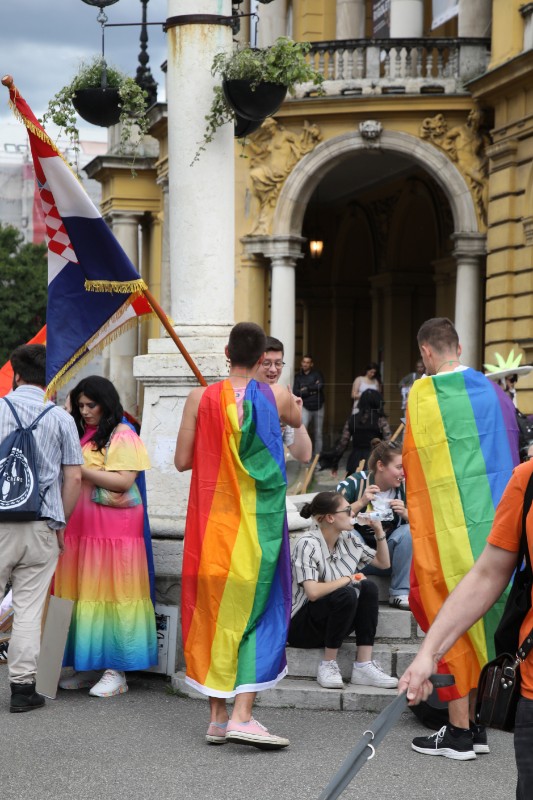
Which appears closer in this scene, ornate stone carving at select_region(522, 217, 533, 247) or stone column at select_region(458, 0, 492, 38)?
ornate stone carving at select_region(522, 217, 533, 247)

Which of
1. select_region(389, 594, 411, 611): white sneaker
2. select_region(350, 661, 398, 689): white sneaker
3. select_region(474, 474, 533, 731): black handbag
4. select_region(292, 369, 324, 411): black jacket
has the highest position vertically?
select_region(292, 369, 324, 411): black jacket

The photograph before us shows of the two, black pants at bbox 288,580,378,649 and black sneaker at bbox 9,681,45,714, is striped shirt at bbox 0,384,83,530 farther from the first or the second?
black pants at bbox 288,580,378,649

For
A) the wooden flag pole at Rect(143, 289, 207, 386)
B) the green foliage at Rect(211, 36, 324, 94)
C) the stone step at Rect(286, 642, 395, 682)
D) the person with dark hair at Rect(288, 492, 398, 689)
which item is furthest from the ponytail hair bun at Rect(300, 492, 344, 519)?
the green foliage at Rect(211, 36, 324, 94)

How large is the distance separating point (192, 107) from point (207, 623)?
3370 millimetres

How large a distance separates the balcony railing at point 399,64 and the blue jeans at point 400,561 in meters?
15.4

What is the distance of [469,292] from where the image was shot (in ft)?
72.0

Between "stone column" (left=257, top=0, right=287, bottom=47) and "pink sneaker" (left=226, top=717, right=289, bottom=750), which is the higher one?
"stone column" (left=257, top=0, right=287, bottom=47)

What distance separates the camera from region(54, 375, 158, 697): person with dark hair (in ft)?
23.2

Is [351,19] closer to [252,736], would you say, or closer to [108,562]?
[108,562]

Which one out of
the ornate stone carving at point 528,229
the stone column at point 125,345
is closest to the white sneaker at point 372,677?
the ornate stone carving at point 528,229

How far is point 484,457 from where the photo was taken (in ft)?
19.8

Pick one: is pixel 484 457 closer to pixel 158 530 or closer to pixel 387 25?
pixel 158 530

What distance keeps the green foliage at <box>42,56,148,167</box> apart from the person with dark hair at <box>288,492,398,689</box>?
3.46 m

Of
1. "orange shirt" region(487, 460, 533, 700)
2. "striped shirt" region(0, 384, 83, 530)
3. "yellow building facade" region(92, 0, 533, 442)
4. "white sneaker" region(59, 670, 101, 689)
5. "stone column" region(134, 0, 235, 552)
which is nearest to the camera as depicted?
"orange shirt" region(487, 460, 533, 700)
